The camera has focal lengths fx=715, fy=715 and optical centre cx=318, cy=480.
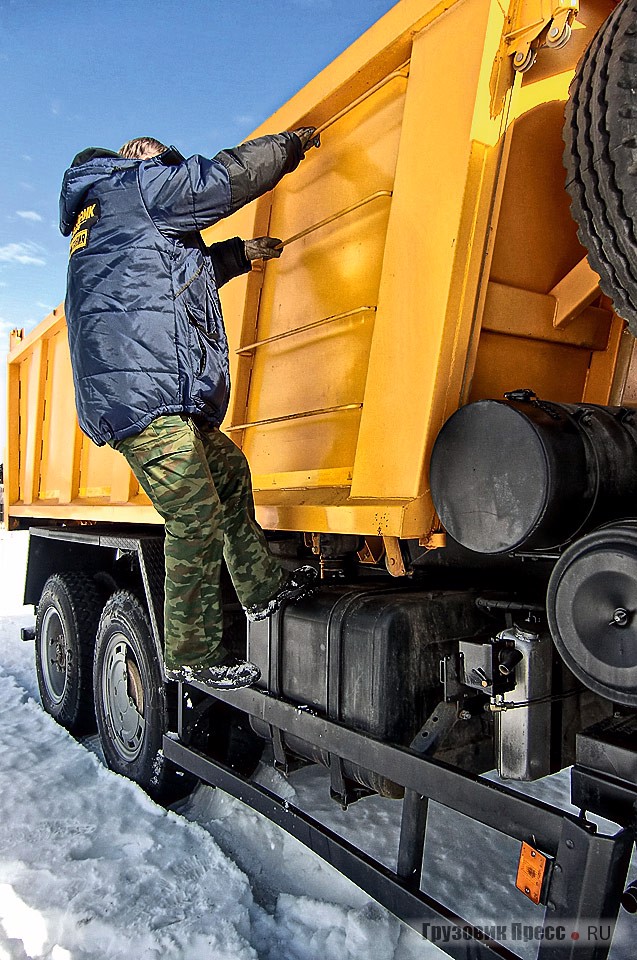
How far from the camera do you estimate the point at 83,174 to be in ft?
8.17

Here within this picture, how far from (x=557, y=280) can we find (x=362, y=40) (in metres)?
1.02

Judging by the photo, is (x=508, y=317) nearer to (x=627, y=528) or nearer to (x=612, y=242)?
(x=612, y=242)

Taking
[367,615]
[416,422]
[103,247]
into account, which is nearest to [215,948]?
[367,615]

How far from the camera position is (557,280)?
218cm

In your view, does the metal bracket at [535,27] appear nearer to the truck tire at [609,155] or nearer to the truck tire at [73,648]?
the truck tire at [609,155]

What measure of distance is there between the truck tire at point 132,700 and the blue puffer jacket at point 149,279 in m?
1.36

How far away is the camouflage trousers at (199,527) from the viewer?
233 centimetres

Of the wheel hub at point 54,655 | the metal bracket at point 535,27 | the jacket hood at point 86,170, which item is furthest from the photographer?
the wheel hub at point 54,655

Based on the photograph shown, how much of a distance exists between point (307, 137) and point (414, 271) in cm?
80

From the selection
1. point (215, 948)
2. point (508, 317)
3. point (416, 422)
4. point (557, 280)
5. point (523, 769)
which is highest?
point (557, 280)

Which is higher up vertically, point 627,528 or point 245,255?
point 245,255

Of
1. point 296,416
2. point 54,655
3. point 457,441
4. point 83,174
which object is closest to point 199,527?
point 296,416

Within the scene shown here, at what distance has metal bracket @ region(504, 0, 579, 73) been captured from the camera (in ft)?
5.78

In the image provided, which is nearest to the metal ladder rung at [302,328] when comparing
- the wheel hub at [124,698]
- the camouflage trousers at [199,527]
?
the camouflage trousers at [199,527]
